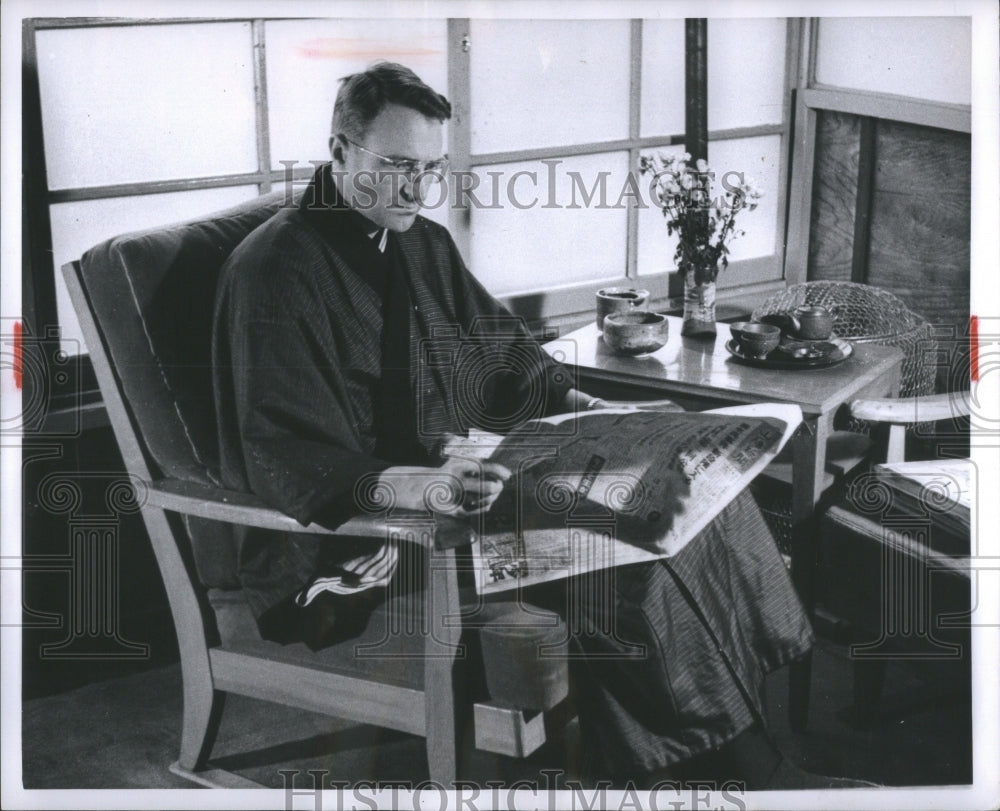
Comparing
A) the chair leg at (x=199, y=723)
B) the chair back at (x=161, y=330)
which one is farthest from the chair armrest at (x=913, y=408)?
the chair leg at (x=199, y=723)

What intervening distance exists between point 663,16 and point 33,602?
106cm

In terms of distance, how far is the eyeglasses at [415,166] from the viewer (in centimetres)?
151

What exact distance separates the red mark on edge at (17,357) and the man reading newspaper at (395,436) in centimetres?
24

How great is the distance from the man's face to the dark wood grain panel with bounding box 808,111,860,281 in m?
0.51

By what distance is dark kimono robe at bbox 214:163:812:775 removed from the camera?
148 cm

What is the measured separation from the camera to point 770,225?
1.64 meters

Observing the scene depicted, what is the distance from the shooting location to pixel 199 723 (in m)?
1.62

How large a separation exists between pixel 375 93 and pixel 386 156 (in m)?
0.07

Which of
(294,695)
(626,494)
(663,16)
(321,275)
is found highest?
(663,16)

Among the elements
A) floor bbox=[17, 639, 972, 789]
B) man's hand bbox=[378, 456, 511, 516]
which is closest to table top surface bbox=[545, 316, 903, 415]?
man's hand bbox=[378, 456, 511, 516]

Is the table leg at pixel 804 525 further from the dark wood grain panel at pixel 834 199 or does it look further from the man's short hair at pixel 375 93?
the man's short hair at pixel 375 93

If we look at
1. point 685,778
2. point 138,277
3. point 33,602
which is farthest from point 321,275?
point 685,778

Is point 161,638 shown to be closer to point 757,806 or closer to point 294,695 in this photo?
point 294,695

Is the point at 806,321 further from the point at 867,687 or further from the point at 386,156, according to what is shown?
the point at 386,156
